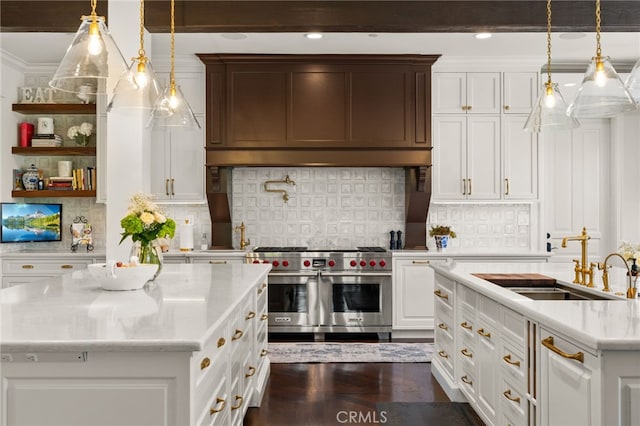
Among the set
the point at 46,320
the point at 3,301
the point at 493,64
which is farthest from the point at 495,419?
the point at 493,64

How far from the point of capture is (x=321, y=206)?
600cm

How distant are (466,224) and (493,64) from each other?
173 cm

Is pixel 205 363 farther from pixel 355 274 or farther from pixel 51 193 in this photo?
pixel 51 193

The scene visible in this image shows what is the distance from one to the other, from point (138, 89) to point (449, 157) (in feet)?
12.2

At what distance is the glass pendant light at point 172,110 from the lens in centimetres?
303

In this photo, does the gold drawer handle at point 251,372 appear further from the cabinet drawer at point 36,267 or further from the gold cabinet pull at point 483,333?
the cabinet drawer at point 36,267

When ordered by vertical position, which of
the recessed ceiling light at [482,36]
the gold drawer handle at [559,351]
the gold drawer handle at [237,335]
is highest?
the recessed ceiling light at [482,36]

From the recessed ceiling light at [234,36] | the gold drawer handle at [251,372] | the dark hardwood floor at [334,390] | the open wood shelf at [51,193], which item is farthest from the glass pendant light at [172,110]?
the open wood shelf at [51,193]

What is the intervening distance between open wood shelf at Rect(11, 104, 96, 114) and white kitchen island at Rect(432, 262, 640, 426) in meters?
4.07

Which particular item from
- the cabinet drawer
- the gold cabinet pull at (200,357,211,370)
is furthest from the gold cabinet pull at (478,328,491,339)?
the cabinet drawer

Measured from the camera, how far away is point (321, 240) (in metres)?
6.00

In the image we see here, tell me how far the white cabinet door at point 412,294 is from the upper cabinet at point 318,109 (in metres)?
1.07

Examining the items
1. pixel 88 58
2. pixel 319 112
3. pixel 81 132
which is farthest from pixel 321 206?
pixel 88 58

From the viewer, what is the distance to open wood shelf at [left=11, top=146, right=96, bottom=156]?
562 centimetres
